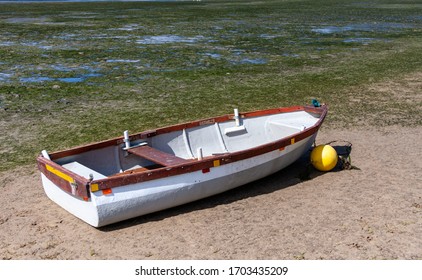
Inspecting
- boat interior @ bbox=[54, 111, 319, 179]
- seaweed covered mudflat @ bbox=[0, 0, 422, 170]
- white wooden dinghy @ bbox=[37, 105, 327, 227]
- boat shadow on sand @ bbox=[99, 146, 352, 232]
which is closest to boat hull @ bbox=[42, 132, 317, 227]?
white wooden dinghy @ bbox=[37, 105, 327, 227]

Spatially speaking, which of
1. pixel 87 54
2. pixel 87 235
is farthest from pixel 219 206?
pixel 87 54

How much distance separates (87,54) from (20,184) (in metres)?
14.9

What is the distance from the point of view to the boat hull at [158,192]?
284 inches

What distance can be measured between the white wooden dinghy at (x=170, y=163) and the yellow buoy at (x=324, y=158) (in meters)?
0.27

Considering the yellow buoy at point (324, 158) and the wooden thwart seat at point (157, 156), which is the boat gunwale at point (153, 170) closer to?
the wooden thwart seat at point (157, 156)

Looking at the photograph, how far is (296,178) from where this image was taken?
952 centimetres

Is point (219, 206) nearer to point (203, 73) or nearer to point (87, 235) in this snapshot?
point (87, 235)

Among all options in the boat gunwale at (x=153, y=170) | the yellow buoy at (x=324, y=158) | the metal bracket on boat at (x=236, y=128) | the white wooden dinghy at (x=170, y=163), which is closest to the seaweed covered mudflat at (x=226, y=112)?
the yellow buoy at (x=324, y=158)

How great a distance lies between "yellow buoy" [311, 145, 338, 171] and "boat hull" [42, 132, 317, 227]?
1.04 meters

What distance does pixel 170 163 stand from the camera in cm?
812

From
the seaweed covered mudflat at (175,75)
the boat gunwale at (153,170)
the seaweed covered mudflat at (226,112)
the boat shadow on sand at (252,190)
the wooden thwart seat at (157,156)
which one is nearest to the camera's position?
the boat gunwale at (153,170)

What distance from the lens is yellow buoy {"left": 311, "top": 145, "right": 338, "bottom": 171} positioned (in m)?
9.52

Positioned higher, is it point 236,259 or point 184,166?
point 184,166

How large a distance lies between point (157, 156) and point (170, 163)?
47cm
